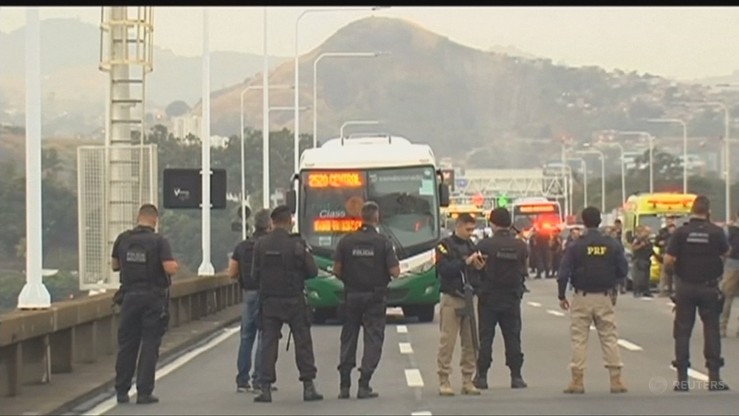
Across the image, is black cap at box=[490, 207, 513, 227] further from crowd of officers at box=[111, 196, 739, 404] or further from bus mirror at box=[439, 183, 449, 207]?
bus mirror at box=[439, 183, 449, 207]

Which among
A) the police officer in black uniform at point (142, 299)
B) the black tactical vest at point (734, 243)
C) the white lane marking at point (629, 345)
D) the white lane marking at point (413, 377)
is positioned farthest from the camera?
the black tactical vest at point (734, 243)

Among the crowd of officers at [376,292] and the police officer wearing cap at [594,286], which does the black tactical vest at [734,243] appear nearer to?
the crowd of officers at [376,292]

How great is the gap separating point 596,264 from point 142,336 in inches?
188

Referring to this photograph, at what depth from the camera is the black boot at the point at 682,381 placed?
57.9 ft

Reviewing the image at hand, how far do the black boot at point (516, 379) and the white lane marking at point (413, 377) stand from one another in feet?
3.56

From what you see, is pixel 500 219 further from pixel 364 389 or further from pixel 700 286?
pixel 364 389

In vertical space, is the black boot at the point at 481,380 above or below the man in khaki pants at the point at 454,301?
below

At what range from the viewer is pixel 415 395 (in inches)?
700

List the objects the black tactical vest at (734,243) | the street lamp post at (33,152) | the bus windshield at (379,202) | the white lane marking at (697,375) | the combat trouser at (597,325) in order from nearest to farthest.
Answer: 1. the combat trouser at (597,325)
2. the white lane marking at (697,375)
3. the street lamp post at (33,152)
4. the black tactical vest at (734,243)
5. the bus windshield at (379,202)

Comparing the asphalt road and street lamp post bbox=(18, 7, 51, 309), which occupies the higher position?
street lamp post bbox=(18, 7, 51, 309)

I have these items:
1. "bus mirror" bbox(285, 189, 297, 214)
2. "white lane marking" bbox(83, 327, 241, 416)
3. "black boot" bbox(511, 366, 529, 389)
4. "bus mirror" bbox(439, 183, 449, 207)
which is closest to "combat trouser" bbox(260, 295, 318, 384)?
"white lane marking" bbox(83, 327, 241, 416)

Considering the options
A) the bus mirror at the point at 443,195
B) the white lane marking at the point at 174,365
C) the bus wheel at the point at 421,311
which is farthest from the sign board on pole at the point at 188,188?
the bus mirror at the point at 443,195

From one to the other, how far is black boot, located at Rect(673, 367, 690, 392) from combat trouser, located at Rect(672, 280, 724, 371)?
0.04 metres

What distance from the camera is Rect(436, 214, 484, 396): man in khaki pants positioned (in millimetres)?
17641
